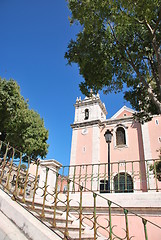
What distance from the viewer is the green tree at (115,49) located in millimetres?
7272


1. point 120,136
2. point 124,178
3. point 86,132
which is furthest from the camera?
point 86,132

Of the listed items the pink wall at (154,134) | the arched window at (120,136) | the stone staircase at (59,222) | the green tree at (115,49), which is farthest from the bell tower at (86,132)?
the stone staircase at (59,222)

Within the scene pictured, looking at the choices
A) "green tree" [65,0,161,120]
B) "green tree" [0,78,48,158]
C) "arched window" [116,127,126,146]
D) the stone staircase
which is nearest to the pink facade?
"arched window" [116,127,126,146]

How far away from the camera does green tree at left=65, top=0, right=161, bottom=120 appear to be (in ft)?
23.9

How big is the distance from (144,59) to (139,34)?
1.15m

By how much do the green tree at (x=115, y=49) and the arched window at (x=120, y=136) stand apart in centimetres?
1323

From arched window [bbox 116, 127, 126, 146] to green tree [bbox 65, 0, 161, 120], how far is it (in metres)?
13.2

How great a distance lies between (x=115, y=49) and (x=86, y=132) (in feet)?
54.9

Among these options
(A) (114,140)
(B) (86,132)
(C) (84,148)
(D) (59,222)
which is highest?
(B) (86,132)

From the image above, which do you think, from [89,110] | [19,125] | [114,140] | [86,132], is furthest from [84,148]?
[19,125]

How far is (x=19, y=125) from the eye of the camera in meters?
A: 17.0

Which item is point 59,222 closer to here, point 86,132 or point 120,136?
point 120,136

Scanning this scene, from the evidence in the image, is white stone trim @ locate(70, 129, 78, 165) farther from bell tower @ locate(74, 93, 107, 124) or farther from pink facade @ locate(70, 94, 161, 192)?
bell tower @ locate(74, 93, 107, 124)

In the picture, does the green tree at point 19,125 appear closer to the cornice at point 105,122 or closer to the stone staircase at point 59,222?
the cornice at point 105,122
